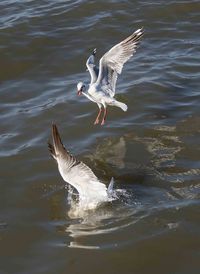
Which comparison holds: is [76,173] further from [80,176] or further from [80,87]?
[80,87]

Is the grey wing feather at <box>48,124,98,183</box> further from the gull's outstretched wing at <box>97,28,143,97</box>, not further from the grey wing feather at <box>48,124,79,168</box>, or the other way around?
the gull's outstretched wing at <box>97,28,143,97</box>

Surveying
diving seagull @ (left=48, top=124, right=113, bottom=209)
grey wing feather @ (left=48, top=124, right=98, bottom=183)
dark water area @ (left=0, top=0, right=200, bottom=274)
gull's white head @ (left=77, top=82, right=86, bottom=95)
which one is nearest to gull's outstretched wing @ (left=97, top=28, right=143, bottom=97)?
gull's white head @ (left=77, top=82, right=86, bottom=95)

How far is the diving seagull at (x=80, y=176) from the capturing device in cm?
725

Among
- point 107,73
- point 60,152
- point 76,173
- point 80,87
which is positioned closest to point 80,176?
point 76,173

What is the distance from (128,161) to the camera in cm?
905

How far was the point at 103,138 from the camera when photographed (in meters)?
9.72

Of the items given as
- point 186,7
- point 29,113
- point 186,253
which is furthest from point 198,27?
point 186,253

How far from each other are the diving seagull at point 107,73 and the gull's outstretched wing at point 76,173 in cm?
256

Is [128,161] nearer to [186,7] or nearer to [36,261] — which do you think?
[36,261]

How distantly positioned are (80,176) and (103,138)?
2.26 metres

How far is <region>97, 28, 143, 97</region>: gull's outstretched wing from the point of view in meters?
10.3

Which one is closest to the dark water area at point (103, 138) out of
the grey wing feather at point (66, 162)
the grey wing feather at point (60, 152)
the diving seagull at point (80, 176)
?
the diving seagull at point (80, 176)

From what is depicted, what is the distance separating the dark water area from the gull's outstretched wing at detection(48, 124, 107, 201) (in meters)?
0.28

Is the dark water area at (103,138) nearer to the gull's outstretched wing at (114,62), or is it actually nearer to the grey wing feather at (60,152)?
the gull's outstretched wing at (114,62)
